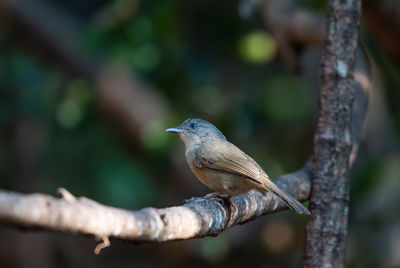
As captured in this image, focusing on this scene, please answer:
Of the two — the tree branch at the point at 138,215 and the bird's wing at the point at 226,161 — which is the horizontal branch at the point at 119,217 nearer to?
the tree branch at the point at 138,215

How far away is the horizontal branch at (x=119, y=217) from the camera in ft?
6.22

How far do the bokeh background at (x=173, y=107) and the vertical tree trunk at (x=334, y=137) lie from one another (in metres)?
1.78

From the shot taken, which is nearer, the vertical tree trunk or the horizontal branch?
the horizontal branch

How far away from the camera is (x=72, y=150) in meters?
8.53

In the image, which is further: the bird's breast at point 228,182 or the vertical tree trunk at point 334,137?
the vertical tree trunk at point 334,137

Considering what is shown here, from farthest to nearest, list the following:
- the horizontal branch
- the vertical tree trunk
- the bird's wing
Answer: the vertical tree trunk, the bird's wing, the horizontal branch

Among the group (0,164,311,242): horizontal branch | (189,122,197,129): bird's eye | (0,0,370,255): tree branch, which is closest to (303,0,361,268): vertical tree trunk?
(0,0,370,255): tree branch

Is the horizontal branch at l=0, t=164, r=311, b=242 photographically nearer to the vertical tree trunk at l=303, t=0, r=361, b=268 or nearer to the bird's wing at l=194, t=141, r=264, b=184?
the bird's wing at l=194, t=141, r=264, b=184

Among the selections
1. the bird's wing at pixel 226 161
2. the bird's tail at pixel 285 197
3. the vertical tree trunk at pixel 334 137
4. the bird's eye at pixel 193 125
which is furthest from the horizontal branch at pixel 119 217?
the bird's eye at pixel 193 125

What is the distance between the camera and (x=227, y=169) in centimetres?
397

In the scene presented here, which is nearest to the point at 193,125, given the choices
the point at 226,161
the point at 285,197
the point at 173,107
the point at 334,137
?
the point at 226,161

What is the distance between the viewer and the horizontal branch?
74.7 inches

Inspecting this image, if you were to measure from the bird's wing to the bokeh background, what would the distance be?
79.4 inches

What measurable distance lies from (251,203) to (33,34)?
5.07 m
